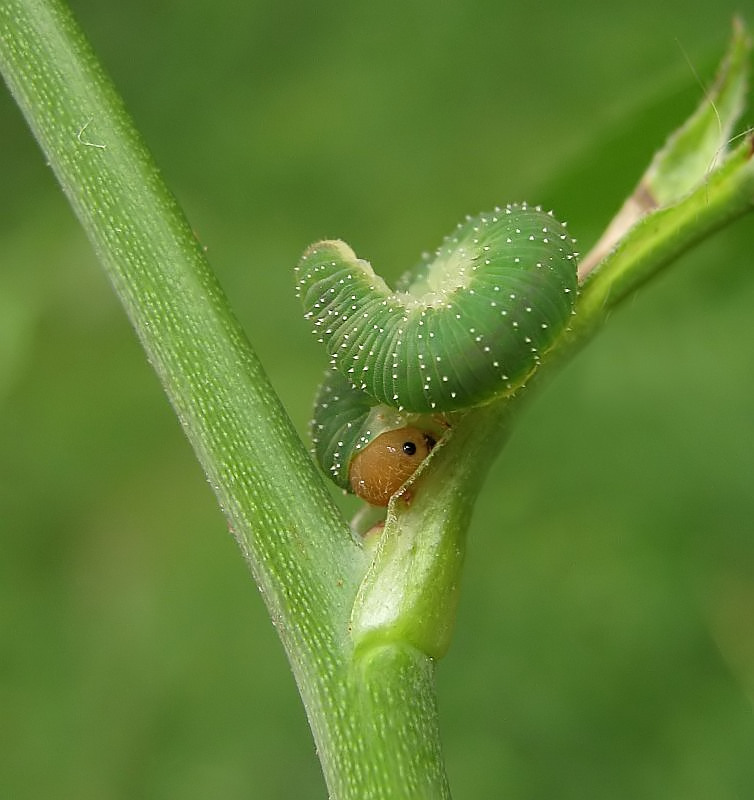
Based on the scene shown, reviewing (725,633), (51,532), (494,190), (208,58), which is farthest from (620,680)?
(208,58)

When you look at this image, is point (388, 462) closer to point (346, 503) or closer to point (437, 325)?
point (437, 325)

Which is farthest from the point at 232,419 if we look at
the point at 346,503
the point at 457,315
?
the point at 346,503

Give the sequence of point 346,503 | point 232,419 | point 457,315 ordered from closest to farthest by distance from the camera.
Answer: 1. point 232,419
2. point 457,315
3. point 346,503

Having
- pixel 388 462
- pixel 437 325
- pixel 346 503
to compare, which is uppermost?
pixel 437 325

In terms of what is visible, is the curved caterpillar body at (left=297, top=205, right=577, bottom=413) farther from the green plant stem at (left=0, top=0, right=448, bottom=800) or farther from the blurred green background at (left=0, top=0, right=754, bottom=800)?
the blurred green background at (left=0, top=0, right=754, bottom=800)

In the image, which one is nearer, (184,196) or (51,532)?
(51,532)

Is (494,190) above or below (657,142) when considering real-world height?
below

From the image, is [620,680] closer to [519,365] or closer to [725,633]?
[725,633]
